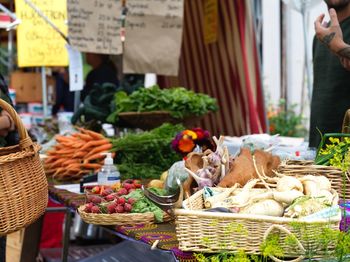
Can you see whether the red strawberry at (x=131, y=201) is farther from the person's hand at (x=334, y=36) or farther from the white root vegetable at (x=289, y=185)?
the person's hand at (x=334, y=36)

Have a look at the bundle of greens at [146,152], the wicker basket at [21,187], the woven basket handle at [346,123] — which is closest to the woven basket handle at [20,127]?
the wicker basket at [21,187]

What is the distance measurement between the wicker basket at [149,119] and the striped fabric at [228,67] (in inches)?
35.6

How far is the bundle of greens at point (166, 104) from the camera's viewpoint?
473cm

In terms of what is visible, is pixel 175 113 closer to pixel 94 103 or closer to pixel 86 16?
pixel 94 103

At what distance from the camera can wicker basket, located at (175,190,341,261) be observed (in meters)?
1.93

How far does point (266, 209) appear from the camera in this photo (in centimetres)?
209

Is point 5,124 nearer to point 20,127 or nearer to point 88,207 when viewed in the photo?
point 20,127

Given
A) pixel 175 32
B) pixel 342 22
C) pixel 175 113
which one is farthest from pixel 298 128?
pixel 342 22

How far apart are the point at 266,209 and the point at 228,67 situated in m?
3.84

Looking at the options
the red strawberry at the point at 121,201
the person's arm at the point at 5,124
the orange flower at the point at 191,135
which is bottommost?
the red strawberry at the point at 121,201

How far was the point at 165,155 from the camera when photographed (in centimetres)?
423

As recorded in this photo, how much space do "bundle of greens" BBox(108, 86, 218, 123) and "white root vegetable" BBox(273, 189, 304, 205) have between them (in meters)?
2.62

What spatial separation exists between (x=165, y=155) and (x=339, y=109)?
1.19 metres

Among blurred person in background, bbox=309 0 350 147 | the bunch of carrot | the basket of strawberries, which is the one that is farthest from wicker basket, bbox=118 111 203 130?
the basket of strawberries
